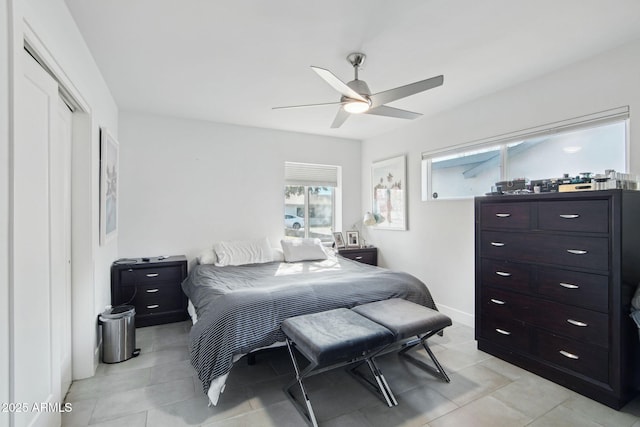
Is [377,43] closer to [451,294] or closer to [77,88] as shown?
A: [77,88]

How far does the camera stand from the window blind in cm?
471

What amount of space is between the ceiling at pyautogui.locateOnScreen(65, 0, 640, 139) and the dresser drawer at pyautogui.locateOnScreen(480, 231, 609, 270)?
141 centimetres

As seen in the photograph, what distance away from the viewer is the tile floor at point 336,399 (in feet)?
6.12

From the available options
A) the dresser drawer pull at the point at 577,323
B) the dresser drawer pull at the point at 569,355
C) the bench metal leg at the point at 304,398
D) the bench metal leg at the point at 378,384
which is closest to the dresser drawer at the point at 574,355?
the dresser drawer pull at the point at 569,355

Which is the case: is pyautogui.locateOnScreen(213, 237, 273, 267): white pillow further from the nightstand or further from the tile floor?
the tile floor

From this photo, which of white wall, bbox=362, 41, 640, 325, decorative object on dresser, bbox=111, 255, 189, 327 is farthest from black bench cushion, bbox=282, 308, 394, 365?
decorative object on dresser, bbox=111, 255, 189, 327

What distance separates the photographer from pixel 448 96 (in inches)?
126

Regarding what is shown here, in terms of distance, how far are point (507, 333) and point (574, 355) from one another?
1.54 feet

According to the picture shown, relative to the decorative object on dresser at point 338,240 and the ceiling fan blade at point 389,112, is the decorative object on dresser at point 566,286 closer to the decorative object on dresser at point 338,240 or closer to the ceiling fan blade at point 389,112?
the ceiling fan blade at point 389,112

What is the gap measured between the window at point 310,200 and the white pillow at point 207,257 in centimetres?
118

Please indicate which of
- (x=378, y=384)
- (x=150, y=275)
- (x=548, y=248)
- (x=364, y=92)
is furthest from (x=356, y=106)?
(x=150, y=275)

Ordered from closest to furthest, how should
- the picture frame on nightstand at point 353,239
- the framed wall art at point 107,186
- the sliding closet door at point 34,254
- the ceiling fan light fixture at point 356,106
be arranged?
the sliding closet door at point 34,254 → the ceiling fan light fixture at point 356,106 → the framed wall art at point 107,186 → the picture frame on nightstand at point 353,239

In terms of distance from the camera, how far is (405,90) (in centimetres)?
219

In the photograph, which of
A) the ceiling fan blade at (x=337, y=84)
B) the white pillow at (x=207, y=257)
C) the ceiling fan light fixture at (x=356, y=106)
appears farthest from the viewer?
the white pillow at (x=207, y=257)
